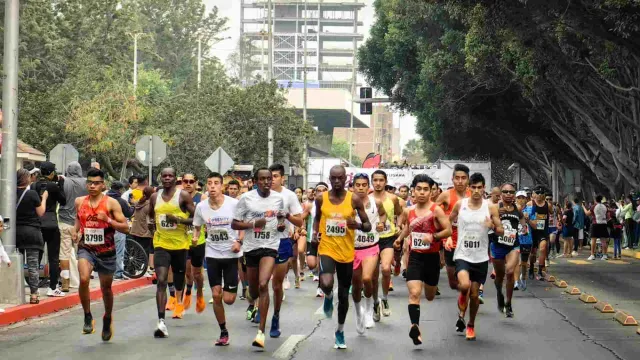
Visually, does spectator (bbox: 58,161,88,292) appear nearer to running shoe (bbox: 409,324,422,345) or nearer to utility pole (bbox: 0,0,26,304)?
utility pole (bbox: 0,0,26,304)

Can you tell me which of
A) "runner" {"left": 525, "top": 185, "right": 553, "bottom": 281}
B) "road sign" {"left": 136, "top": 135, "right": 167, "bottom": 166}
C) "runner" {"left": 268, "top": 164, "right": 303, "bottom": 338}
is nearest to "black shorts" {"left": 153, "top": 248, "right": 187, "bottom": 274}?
"runner" {"left": 268, "top": 164, "right": 303, "bottom": 338}

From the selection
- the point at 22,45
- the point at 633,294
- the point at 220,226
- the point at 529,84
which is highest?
the point at 22,45

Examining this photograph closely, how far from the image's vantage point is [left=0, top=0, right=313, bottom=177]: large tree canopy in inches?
1861

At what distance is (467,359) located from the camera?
1139 centimetres

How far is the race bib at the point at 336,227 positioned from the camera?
39.1ft

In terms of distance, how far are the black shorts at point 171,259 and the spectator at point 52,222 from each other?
12.1 ft

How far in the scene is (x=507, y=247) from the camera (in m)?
15.3

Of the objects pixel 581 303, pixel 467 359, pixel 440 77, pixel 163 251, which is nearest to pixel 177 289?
pixel 163 251

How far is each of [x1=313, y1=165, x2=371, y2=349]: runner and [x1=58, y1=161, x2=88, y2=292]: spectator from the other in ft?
20.6

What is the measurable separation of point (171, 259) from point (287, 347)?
2143 mm

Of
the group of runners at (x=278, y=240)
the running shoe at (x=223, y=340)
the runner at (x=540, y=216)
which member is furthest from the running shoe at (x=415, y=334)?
the runner at (x=540, y=216)

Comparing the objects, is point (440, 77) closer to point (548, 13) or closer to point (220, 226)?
point (548, 13)

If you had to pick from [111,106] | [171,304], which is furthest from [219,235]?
[111,106]

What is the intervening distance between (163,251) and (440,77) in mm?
30844
